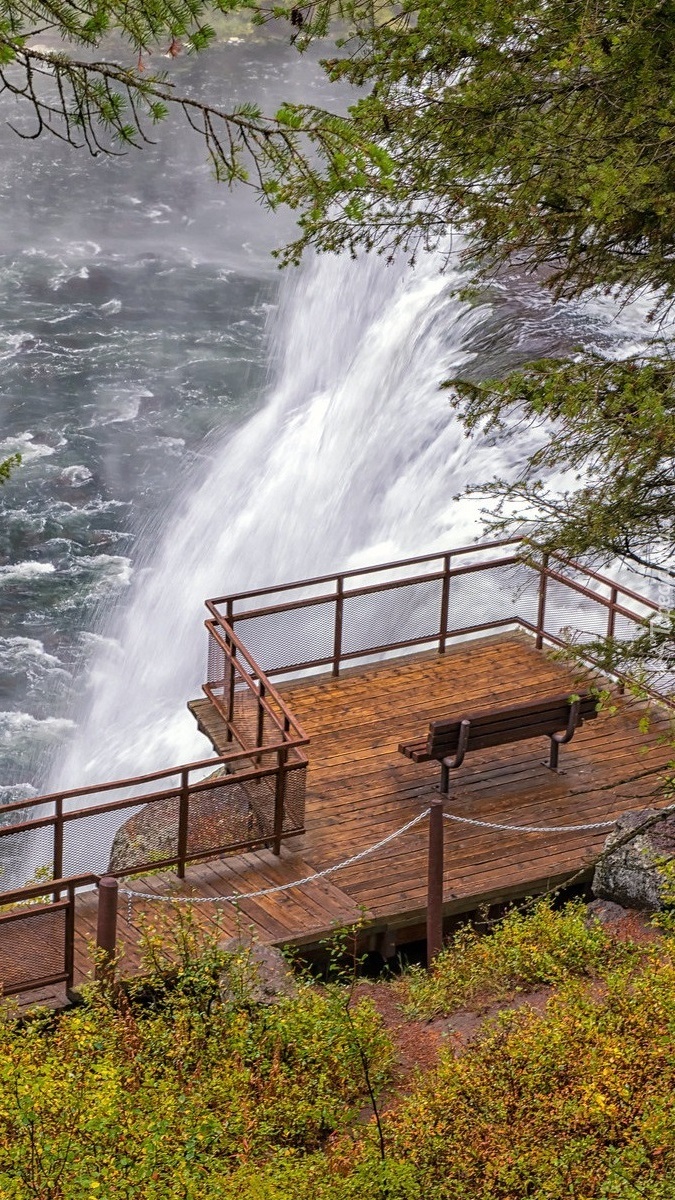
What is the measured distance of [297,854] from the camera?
12.9 metres

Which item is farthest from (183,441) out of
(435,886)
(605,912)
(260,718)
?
(605,912)

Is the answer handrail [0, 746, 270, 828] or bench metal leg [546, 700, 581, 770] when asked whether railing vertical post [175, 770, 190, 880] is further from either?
bench metal leg [546, 700, 581, 770]

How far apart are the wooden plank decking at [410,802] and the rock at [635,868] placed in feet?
1.58

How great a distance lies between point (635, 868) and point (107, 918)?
4.07 m

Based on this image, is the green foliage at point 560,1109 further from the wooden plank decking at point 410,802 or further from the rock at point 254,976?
the wooden plank decking at point 410,802

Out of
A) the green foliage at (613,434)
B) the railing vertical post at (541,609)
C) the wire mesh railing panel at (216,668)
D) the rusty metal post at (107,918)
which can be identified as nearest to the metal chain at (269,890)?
the rusty metal post at (107,918)

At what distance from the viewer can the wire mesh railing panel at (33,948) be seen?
1081 cm

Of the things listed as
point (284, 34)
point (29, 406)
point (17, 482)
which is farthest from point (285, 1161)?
point (284, 34)

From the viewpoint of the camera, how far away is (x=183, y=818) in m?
12.3

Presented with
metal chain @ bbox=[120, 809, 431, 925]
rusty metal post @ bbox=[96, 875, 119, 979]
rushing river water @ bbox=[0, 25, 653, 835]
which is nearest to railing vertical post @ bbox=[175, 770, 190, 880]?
metal chain @ bbox=[120, 809, 431, 925]

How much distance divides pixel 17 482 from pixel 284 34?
90.0ft

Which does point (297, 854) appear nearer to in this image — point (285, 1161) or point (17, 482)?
point (285, 1161)

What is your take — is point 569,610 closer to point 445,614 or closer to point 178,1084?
point 445,614

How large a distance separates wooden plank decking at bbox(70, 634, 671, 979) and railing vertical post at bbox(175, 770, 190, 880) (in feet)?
0.48
